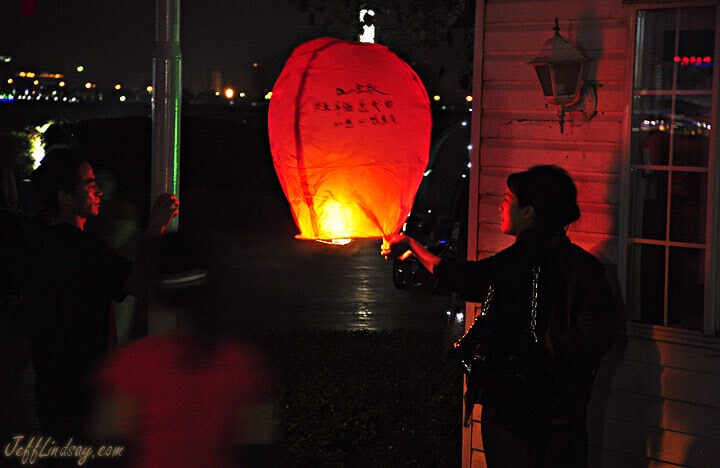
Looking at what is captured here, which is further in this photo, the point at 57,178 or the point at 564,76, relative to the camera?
the point at 564,76

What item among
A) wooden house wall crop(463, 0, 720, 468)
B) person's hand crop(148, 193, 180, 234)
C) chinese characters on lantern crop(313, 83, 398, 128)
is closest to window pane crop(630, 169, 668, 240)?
wooden house wall crop(463, 0, 720, 468)

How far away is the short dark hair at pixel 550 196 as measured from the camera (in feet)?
11.4

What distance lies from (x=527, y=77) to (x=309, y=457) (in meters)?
3.04

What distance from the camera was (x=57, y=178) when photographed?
3770 mm

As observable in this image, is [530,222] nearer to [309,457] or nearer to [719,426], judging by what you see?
[719,426]

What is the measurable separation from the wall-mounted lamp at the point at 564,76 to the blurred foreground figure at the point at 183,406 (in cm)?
239

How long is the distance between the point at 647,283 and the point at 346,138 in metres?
2.37

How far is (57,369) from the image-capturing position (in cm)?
364

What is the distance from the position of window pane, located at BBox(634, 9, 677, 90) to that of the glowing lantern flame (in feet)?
5.80

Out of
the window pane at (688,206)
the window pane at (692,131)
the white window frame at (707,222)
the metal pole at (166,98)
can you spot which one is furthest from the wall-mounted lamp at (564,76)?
the metal pole at (166,98)

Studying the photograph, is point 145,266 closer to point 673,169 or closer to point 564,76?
point 564,76

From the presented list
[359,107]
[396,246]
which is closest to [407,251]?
[396,246]

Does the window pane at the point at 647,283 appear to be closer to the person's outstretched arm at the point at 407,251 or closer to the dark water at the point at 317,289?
the person's outstretched arm at the point at 407,251

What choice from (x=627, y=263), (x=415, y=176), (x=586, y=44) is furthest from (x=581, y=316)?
(x=586, y=44)
